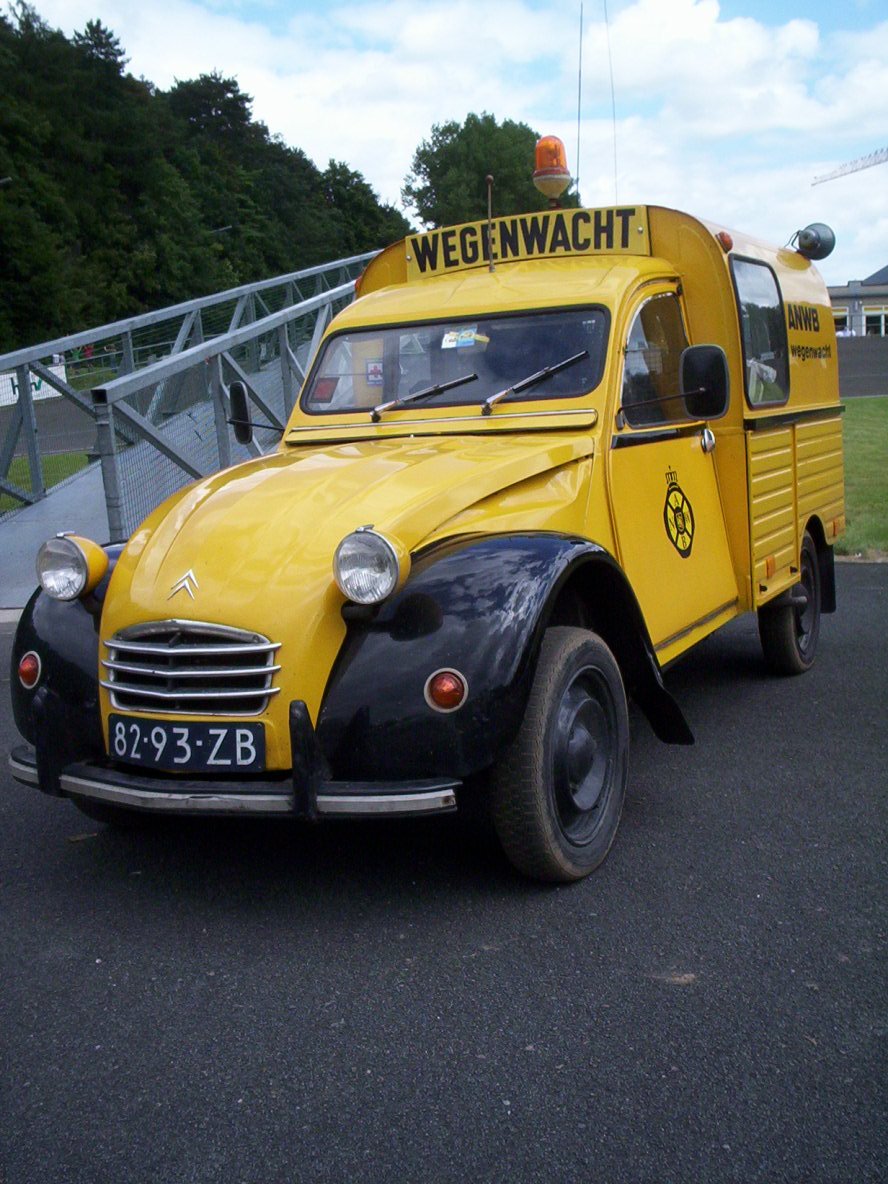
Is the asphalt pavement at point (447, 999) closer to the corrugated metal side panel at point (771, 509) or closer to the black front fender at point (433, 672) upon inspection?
the black front fender at point (433, 672)

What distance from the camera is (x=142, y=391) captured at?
31.0 ft

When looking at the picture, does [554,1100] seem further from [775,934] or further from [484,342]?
[484,342]

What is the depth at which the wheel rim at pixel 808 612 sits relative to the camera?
21.7ft

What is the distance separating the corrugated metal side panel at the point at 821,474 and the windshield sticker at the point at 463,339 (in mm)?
2120

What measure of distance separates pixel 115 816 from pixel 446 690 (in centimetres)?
158

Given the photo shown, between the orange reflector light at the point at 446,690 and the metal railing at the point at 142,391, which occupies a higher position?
the metal railing at the point at 142,391

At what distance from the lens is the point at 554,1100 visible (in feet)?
8.48

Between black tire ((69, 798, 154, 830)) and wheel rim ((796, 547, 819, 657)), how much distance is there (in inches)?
150

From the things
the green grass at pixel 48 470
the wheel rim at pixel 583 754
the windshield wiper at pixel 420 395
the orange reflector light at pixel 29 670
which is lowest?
the wheel rim at pixel 583 754

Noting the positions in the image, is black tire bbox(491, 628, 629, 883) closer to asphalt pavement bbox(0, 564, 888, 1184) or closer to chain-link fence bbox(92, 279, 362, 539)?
asphalt pavement bbox(0, 564, 888, 1184)

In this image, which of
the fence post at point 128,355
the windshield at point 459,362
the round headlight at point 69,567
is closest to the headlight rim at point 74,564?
the round headlight at point 69,567

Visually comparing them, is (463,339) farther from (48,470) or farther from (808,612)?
(48,470)

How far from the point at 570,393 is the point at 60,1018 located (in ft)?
9.18

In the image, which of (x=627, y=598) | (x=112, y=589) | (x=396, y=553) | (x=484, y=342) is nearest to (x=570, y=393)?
(x=484, y=342)
